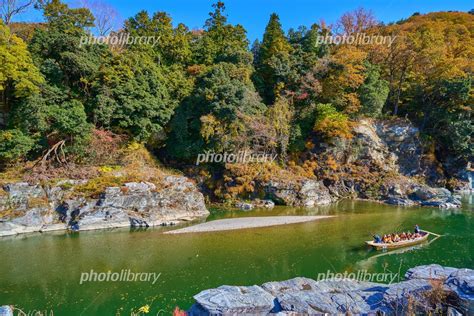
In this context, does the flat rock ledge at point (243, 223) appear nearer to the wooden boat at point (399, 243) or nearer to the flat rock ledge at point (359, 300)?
the wooden boat at point (399, 243)

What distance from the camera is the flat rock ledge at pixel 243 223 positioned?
20547mm

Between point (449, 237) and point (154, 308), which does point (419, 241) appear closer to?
point (449, 237)

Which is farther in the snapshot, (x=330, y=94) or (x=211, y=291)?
(x=330, y=94)

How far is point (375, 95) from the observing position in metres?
31.5

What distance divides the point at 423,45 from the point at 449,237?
84.1ft

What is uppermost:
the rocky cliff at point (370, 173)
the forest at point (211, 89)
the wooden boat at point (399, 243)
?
the forest at point (211, 89)

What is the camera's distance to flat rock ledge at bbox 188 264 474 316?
22.8ft

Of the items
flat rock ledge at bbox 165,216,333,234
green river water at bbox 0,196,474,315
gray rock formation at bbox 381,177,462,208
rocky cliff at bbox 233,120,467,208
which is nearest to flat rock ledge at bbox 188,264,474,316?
green river water at bbox 0,196,474,315

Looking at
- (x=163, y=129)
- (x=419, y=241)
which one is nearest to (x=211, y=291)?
(x=419, y=241)

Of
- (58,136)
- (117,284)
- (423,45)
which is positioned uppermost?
(423,45)

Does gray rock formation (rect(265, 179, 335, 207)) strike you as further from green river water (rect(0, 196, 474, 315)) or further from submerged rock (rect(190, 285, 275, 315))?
submerged rock (rect(190, 285, 275, 315))

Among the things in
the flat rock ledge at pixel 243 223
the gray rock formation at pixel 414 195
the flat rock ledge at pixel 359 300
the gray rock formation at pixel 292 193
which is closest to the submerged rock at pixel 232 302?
the flat rock ledge at pixel 359 300

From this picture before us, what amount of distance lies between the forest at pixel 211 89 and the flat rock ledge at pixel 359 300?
20230 mm

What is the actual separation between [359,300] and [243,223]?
13945mm
